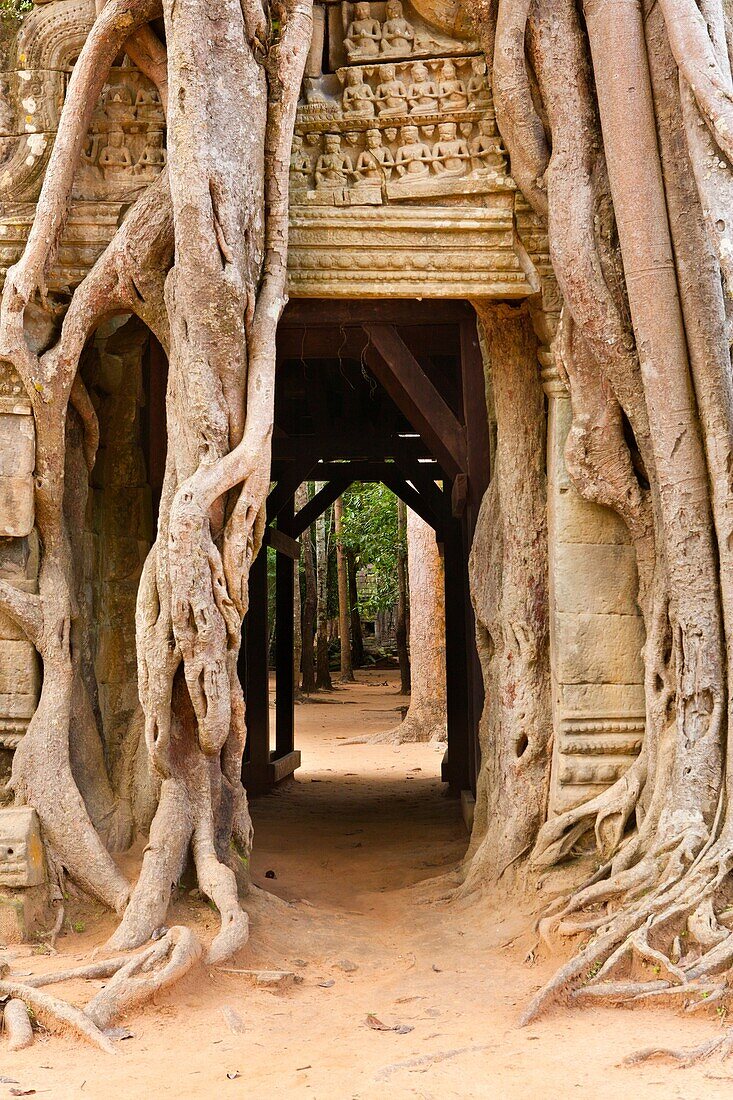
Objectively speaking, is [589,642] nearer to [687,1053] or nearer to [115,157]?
[687,1053]

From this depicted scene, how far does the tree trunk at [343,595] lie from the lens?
1767 centimetres

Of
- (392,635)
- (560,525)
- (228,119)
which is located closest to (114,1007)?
(560,525)

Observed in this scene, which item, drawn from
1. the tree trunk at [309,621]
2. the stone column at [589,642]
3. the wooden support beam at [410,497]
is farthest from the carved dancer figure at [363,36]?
the tree trunk at [309,621]

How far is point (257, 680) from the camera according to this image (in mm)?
8117

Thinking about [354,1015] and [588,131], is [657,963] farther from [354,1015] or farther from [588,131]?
[588,131]

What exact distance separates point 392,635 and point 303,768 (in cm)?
1352

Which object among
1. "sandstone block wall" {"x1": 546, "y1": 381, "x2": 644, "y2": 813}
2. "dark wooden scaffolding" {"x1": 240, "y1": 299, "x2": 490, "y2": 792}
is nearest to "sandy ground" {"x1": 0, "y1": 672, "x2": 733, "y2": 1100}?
"sandstone block wall" {"x1": 546, "y1": 381, "x2": 644, "y2": 813}

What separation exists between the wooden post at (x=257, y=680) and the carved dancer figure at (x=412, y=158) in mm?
3822

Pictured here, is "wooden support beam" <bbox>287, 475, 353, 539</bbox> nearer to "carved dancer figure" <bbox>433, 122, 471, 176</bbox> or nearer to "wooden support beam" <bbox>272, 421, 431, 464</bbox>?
"wooden support beam" <bbox>272, 421, 431, 464</bbox>

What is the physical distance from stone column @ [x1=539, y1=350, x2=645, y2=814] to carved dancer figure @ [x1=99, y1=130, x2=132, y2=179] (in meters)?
2.19

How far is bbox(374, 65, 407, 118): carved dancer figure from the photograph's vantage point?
4922mm

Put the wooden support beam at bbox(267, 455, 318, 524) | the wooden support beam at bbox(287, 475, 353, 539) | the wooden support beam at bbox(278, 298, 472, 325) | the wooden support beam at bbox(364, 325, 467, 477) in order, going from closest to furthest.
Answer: the wooden support beam at bbox(278, 298, 472, 325) < the wooden support beam at bbox(364, 325, 467, 477) < the wooden support beam at bbox(267, 455, 318, 524) < the wooden support beam at bbox(287, 475, 353, 539)

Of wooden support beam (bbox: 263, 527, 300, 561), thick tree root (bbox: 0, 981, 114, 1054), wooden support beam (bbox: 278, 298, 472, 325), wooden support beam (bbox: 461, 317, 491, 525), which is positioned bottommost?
thick tree root (bbox: 0, 981, 114, 1054)

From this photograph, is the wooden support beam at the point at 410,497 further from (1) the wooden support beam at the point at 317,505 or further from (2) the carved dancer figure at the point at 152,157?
→ (2) the carved dancer figure at the point at 152,157
